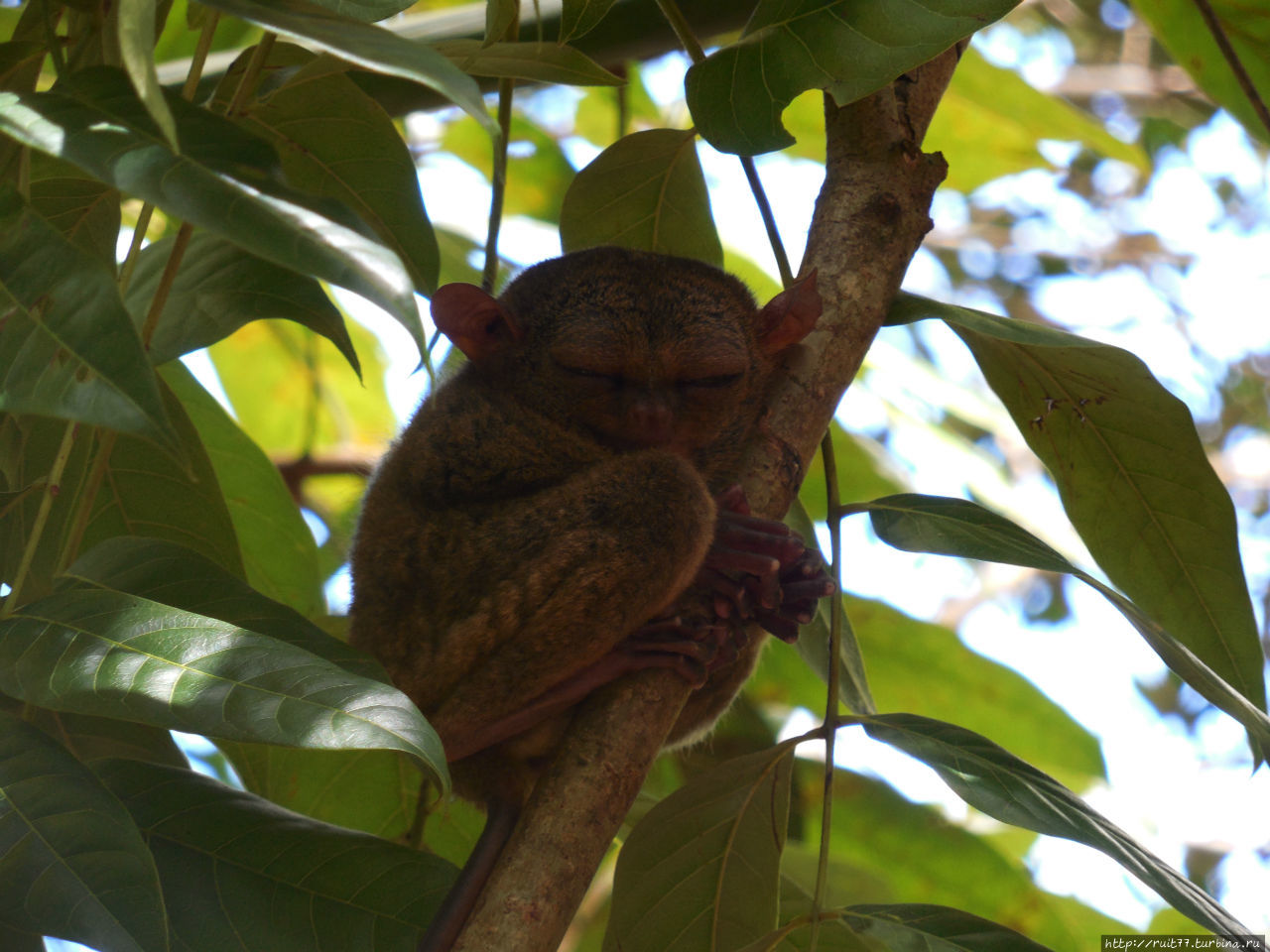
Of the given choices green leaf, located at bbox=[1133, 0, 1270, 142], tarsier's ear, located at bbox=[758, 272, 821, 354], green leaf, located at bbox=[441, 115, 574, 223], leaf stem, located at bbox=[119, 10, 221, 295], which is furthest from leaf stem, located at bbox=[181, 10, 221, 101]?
green leaf, located at bbox=[441, 115, 574, 223]

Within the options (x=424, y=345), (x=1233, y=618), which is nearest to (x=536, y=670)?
(x=424, y=345)

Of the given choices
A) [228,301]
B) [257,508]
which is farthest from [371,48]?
[257,508]

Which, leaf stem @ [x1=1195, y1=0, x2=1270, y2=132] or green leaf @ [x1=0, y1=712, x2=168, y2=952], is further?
leaf stem @ [x1=1195, y1=0, x2=1270, y2=132]

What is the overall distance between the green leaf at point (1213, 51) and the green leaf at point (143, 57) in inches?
83.5

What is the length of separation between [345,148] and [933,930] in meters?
1.43

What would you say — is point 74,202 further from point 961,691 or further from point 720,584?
point 961,691

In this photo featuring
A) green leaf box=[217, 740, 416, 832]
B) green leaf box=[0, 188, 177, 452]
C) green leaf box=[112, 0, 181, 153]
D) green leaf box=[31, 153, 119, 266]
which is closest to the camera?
green leaf box=[112, 0, 181, 153]

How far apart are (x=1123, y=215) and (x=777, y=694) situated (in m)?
8.37

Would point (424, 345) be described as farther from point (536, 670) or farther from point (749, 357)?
point (749, 357)

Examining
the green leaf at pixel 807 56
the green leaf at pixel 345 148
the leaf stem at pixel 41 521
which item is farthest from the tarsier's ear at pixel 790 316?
the leaf stem at pixel 41 521

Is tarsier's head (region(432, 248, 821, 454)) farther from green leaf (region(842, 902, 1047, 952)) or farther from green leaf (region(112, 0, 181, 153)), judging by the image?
green leaf (region(112, 0, 181, 153))

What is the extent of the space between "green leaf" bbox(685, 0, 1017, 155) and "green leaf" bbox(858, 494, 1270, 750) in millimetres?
613

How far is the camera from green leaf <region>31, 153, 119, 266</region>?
5.96ft

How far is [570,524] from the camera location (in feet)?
6.89
